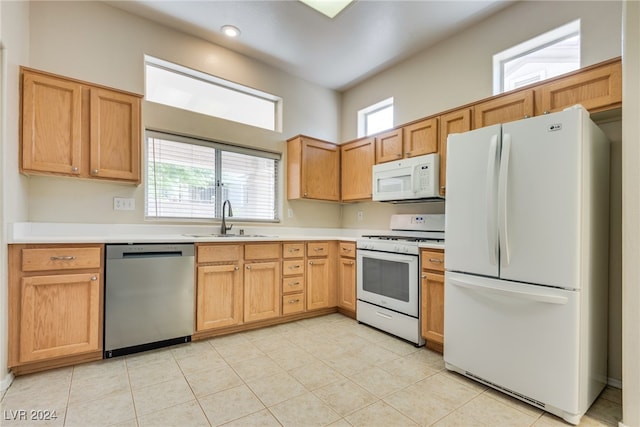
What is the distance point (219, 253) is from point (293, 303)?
973 mm

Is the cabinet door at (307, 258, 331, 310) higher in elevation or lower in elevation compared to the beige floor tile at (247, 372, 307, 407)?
higher

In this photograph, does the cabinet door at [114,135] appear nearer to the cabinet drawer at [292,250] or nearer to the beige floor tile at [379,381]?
the cabinet drawer at [292,250]

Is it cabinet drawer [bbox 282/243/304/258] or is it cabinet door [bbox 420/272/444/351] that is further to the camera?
cabinet drawer [bbox 282/243/304/258]

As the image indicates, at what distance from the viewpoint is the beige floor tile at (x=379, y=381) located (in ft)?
6.33

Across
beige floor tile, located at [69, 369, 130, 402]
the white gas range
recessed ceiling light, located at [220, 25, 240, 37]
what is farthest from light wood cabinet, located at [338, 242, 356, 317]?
recessed ceiling light, located at [220, 25, 240, 37]

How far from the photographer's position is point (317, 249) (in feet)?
11.2

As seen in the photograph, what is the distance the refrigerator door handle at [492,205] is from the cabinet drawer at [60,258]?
2.69 meters

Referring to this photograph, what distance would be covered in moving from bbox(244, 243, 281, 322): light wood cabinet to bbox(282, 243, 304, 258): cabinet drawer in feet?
0.23

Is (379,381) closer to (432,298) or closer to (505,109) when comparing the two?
(432,298)

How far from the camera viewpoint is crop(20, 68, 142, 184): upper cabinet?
2230 millimetres

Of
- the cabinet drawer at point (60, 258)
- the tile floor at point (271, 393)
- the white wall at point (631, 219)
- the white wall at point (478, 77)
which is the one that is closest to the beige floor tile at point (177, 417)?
the tile floor at point (271, 393)

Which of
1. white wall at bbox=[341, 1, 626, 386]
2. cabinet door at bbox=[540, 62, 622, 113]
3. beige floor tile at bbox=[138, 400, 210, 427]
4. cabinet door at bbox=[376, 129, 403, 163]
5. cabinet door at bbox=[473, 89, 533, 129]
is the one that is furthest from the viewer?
cabinet door at bbox=[376, 129, 403, 163]

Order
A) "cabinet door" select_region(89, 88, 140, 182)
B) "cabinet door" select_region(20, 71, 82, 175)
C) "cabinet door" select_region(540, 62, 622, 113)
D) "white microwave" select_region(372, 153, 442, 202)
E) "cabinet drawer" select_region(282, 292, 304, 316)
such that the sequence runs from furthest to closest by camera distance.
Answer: "cabinet drawer" select_region(282, 292, 304, 316)
"white microwave" select_region(372, 153, 442, 202)
"cabinet door" select_region(89, 88, 140, 182)
"cabinet door" select_region(20, 71, 82, 175)
"cabinet door" select_region(540, 62, 622, 113)

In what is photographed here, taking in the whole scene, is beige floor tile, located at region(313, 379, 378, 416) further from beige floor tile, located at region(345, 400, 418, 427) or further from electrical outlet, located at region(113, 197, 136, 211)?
electrical outlet, located at region(113, 197, 136, 211)
